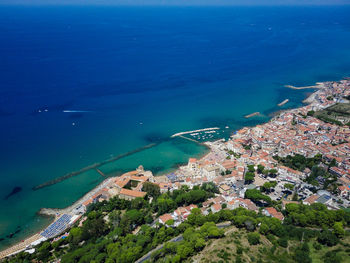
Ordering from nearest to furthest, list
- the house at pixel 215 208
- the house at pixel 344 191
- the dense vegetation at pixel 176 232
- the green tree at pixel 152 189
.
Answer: the dense vegetation at pixel 176 232 < the house at pixel 215 208 < the house at pixel 344 191 < the green tree at pixel 152 189

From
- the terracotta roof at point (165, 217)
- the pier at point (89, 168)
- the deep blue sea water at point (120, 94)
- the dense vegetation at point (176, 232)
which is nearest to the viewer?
the dense vegetation at point (176, 232)

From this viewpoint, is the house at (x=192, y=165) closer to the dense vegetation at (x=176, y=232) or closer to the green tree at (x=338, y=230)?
the dense vegetation at (x=176, y=232)

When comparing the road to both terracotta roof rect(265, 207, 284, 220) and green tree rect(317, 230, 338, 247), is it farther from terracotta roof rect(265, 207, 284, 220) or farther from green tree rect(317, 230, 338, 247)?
green tree rect(317, 230, 338, 247)

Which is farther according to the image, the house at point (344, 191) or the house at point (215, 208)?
A: the house at point (344, 191)

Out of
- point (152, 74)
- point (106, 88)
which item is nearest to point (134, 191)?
point (106, 88)

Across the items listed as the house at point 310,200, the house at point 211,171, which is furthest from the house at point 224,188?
the house at point 310,200

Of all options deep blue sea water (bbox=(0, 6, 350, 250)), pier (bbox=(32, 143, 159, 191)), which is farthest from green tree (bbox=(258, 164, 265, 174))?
pier (bbox=(32, 143, 159, 191))
